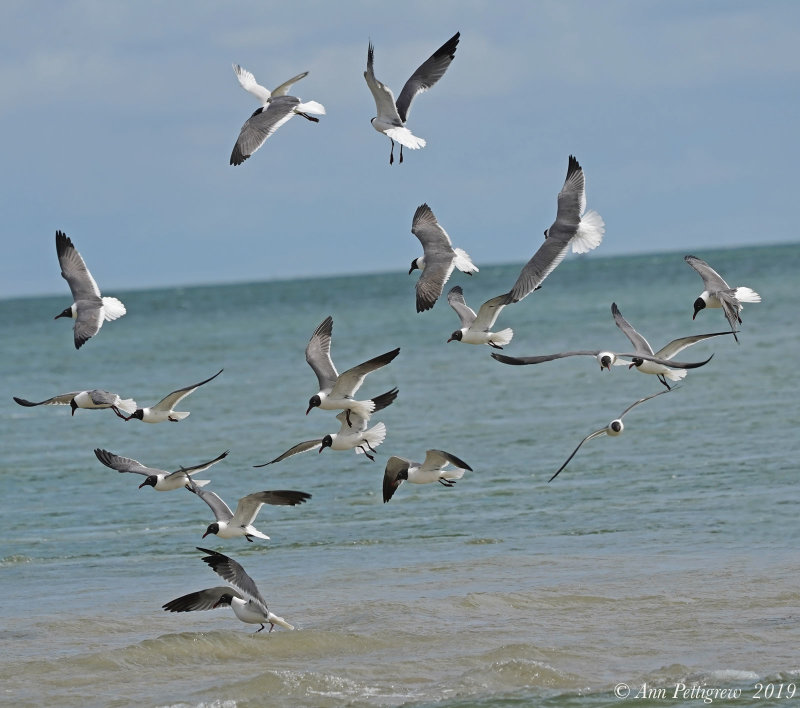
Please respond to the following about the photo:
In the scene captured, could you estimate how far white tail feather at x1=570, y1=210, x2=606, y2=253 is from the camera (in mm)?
12398

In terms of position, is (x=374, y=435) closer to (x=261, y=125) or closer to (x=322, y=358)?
(x=322, y=358)

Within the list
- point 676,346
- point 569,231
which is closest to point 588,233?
point 569,231

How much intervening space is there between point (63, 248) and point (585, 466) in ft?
28.7

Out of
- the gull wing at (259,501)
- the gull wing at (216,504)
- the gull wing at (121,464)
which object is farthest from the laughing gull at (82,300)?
the gull wing at (259,501)

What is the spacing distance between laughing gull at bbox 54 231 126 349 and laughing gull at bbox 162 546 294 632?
98.3 inches

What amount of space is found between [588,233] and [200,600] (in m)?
4.76

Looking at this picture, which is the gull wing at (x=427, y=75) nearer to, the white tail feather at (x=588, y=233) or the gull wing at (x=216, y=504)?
the white tail feather at (x=588, y=233)

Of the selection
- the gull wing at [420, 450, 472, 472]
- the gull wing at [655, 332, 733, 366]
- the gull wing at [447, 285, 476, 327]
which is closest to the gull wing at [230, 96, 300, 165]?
the gull wing at [447, 285, 476, 327]

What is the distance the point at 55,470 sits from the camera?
882 inches

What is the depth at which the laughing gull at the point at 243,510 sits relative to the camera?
1195cm

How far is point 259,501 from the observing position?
12.3 metres

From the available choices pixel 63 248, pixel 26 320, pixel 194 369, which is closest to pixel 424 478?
pixel 63 248

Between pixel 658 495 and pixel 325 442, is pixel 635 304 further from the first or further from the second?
pixel 325 442

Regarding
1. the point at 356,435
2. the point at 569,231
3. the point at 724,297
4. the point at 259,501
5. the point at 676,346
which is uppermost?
the point at 569,231
